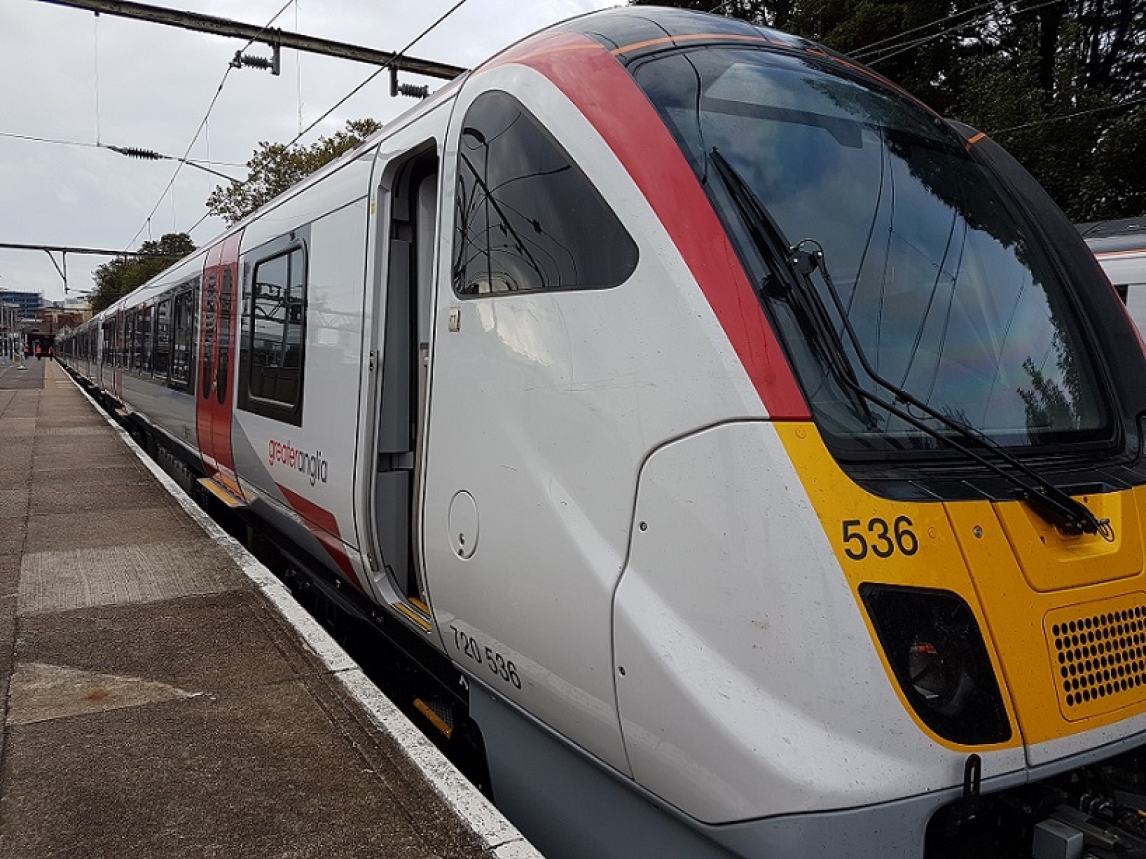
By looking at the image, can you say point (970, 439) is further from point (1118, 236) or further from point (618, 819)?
point (1118, 236)

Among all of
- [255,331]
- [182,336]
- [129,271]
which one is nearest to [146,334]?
[182,336]

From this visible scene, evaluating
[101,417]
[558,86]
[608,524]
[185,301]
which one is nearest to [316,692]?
[608,524]

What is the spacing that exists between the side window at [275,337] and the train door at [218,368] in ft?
1.60

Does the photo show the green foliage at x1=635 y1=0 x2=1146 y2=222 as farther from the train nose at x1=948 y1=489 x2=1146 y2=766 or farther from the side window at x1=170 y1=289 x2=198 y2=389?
the train nose at x1=948 y1=489 x2=1146 y2=766

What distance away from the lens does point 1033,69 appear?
51.7 ft

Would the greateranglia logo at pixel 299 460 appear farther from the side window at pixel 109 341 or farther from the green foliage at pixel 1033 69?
the side window at pixel 109 341

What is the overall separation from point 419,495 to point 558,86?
5.06 ft

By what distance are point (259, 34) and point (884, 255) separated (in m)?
11.4

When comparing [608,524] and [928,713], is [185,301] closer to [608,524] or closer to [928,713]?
[608,524]

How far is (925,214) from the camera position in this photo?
2836 mm

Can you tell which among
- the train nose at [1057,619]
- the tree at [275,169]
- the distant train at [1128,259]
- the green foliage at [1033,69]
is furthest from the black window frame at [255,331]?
the tree at [275,169]

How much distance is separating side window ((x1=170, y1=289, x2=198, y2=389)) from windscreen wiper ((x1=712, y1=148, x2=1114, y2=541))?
25.1 ft

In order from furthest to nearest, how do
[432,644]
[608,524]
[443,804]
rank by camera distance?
[432,644] < [443,804] < [608,524]

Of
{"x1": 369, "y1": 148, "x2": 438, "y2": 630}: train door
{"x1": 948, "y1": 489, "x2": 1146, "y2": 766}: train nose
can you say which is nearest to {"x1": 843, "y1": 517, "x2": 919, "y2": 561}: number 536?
{"x1": 948, "y1": 489, "x2": 1146, "y2": 766}: train nose
